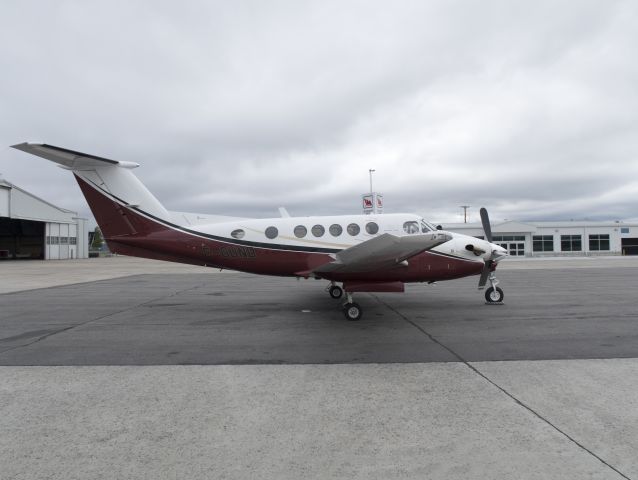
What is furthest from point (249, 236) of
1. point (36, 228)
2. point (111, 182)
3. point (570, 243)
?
point (570, 243)

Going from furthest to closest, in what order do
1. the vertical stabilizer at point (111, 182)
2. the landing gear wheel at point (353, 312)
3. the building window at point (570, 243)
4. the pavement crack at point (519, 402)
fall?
1. the building window at point (570, 243)
2. the vertical stabilizer at point (111, 182)
3. the landing gear wheel at point (353, 312)
4. the pavement crack at point (519, 402)

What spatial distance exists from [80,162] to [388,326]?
8.49 metres

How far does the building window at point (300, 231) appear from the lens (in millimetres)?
10977

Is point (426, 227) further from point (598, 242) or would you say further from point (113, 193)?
point (598, 242)

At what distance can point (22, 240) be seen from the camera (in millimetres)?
63125

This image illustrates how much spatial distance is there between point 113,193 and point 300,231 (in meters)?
5.01

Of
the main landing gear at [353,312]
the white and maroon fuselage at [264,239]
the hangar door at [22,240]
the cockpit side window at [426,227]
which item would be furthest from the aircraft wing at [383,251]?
the hangar door at [22,240]

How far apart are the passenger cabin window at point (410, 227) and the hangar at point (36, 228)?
47013 mm

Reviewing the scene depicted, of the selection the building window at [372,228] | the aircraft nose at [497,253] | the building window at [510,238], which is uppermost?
the building window at [510,238]

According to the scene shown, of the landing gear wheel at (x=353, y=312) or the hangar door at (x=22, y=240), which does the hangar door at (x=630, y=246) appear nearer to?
the landing gear wheel at (x=353, y=312)

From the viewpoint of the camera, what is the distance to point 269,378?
545cm

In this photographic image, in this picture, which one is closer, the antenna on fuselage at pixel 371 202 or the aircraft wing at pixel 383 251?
the aircraft wing at pixel 383 251

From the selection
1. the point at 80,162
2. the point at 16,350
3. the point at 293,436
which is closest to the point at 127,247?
the point at 80,162

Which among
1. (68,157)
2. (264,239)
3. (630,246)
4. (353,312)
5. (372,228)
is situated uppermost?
(68,157)
